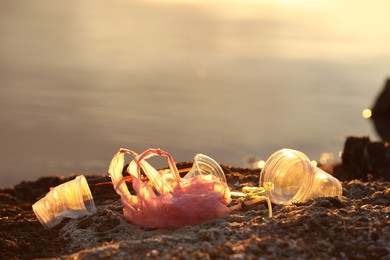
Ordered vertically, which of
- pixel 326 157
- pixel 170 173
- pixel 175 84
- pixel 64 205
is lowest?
pixel 326 157

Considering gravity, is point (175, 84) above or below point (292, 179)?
above

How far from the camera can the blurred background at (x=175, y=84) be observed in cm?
1334

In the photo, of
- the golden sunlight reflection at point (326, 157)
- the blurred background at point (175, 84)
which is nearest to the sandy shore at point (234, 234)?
the golden sunlight reflection at point (326, 157)

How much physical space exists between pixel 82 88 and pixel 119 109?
170 centimetres

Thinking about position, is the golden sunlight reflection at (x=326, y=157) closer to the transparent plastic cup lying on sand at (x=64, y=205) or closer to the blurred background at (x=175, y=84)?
the blurred background at (x=175, y=84)

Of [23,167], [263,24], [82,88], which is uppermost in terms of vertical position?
[263,24]

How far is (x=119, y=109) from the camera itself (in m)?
14.9

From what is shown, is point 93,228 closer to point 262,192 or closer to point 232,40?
point 262,192

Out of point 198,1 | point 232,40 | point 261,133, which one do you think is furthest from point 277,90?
point 198,1

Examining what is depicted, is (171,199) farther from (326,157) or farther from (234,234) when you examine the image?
(326,157)

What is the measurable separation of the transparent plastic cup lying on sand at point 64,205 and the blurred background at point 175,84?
544cm

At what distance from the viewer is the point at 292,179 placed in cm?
676

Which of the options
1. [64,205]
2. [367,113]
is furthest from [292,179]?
[367,113]

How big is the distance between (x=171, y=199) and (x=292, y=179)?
124cm
